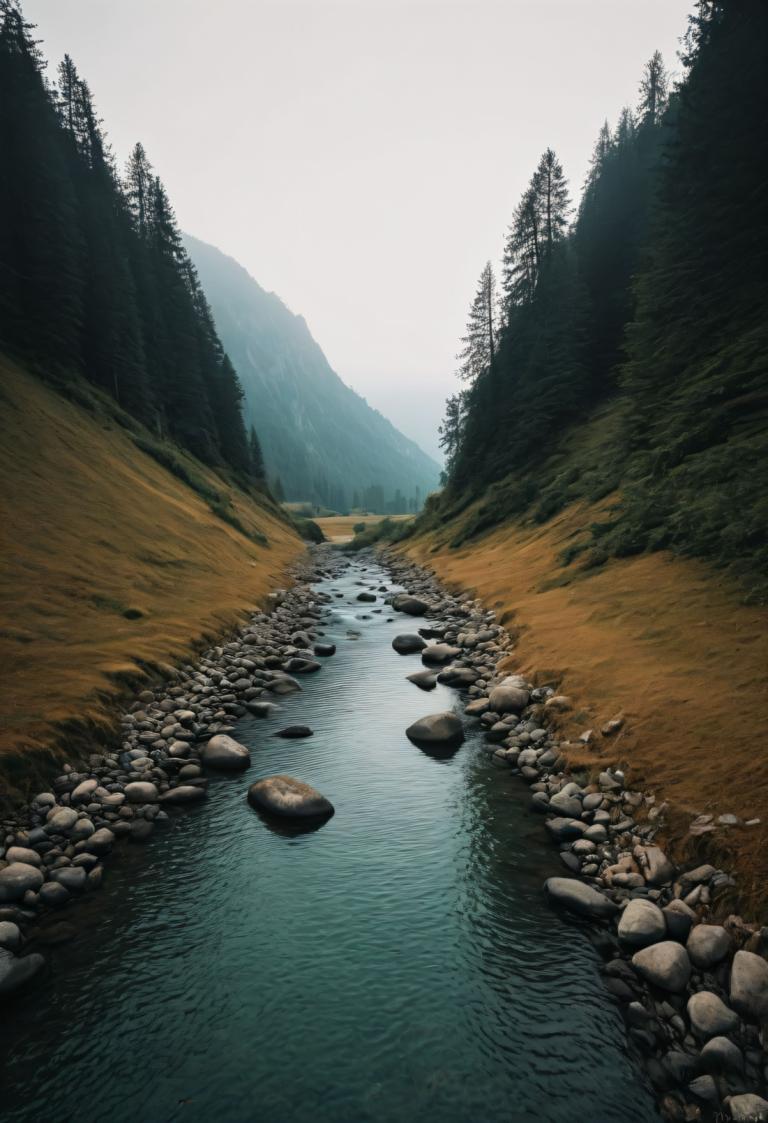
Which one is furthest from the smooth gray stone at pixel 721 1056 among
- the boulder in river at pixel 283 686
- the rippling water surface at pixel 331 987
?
the boulder in river at pixel 283 686

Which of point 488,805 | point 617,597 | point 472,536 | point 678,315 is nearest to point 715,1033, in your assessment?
point 488,805

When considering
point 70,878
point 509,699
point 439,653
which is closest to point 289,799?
point 70,878

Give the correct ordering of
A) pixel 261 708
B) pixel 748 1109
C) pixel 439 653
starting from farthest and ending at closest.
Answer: pixel 439 653, pixel 261 708, pixel 748 1109

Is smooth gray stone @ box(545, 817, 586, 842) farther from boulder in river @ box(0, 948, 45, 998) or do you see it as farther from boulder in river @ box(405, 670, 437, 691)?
boulder in river @ box(405, 670, 437, 691)

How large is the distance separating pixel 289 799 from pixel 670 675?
10396mm

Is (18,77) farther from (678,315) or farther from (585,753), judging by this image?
(585,753)

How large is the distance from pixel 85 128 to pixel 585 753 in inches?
3476

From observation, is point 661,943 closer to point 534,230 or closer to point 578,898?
point 578,898

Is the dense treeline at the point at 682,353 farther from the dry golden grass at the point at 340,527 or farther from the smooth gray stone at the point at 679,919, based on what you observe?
the dry golden grass at the point at 340,527

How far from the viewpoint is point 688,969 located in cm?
789

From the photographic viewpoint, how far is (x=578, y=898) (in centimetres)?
976

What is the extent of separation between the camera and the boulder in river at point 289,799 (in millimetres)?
13109

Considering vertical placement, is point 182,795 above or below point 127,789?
below

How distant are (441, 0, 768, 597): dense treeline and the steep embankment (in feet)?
65.9
